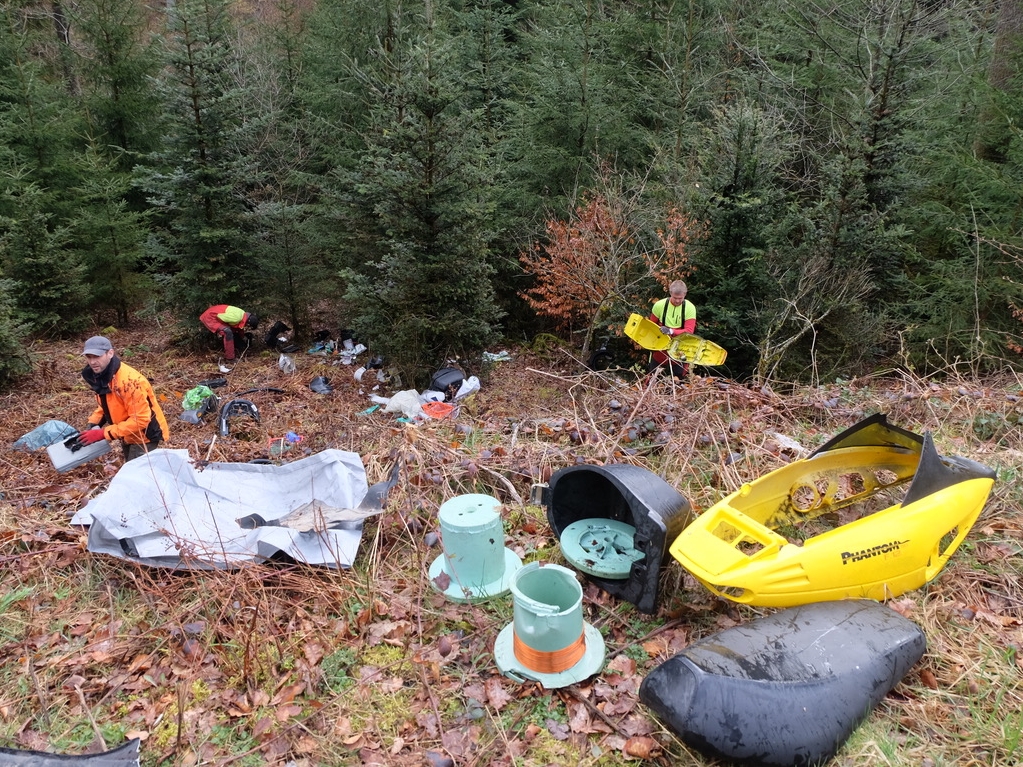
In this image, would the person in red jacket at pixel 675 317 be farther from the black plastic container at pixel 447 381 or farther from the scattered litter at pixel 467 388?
the black plastic container at pixel 447 381

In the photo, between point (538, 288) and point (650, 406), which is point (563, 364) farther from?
point (650, 406)

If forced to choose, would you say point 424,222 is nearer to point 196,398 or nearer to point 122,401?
point 196,398

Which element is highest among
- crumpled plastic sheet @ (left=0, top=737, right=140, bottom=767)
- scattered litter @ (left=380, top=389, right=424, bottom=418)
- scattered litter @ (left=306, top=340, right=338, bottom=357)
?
crumpled plastic sheet @ (left=0, top=737, right=140, bottom=767)

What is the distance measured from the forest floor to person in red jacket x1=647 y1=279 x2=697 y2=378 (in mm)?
3172

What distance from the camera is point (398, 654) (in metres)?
3.03

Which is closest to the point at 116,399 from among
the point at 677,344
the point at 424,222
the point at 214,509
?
the point at 214,509

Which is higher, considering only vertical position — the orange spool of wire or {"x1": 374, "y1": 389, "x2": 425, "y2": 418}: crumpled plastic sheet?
the orange spool of wire

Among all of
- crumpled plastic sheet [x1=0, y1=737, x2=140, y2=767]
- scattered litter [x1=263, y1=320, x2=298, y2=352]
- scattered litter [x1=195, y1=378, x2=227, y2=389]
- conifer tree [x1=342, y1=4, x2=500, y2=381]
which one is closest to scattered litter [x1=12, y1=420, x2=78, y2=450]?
scattered litter [x1=195, y1=378, x2=227, y2=389]

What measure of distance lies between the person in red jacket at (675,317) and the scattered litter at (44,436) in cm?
717

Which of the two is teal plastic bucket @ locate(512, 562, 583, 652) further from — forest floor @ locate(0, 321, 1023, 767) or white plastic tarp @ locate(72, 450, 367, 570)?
white plastic tarp @ locate(72, 450, 367, 570)

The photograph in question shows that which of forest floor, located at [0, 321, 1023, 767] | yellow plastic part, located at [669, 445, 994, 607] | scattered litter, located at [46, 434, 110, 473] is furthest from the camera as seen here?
scattered litter, located at [46, 434, 110, 473]

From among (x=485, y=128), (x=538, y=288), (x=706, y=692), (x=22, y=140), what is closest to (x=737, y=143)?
(x=538, y=288)

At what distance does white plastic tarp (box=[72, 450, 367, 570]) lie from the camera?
3.46 metres

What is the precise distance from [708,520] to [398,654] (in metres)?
1.71
